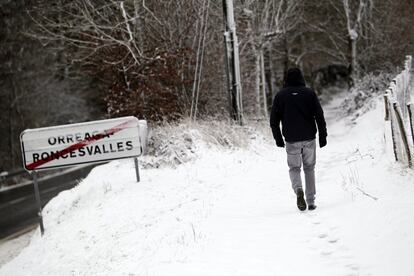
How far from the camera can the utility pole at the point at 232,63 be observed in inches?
538

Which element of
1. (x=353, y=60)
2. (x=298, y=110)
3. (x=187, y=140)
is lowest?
(x=187, y=140)

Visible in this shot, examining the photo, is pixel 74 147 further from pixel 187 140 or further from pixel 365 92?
pixel 365 92

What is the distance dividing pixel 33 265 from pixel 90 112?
2547cm

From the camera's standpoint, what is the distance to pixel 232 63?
1388 centimetres

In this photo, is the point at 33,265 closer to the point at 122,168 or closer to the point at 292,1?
the point at 122,168

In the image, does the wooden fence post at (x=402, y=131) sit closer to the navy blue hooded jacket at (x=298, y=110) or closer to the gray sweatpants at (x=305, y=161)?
the navy blue hooded jacket at (x=298, y=110)

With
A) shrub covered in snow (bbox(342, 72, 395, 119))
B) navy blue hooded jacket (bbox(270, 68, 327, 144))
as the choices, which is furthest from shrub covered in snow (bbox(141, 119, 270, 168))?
shrub covered in snow (bbox(342, 72, 395, 119))

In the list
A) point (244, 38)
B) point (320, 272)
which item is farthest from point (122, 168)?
point (244, 38)

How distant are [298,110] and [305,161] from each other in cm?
72

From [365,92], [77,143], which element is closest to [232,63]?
[77,143]

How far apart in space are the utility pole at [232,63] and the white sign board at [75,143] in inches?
201

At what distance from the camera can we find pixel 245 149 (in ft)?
38.9

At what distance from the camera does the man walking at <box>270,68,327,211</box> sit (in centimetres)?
630

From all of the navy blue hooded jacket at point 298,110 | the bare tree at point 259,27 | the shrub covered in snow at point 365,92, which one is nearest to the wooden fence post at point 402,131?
the navy blue hooded jacket at point 298,110
